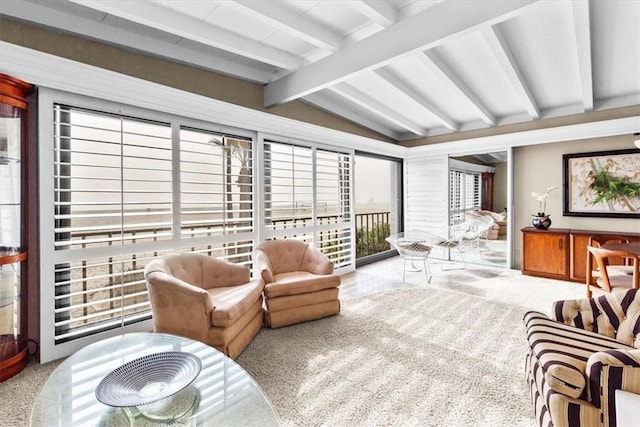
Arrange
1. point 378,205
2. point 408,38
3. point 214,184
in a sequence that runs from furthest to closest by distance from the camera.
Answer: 1. point 378,205
2. point 214,184
3. point 408,38

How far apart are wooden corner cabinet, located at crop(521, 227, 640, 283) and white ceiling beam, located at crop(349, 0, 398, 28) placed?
154 inches

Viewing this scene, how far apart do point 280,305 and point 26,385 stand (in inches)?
73.2

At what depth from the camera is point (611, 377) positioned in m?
1.28

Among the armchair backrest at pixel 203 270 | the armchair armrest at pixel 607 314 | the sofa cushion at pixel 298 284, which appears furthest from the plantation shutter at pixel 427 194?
the armchair backrest at pixel 203 270

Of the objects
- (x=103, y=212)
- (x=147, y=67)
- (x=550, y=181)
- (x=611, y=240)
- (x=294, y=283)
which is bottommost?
(x=294, y=283)

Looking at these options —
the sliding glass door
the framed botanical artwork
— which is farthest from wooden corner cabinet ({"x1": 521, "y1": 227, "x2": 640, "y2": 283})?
the sliding glass door

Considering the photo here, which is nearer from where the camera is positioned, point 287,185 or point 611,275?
point 611,275

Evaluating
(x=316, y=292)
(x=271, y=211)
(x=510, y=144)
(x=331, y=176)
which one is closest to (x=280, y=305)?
(x=316, y=292)

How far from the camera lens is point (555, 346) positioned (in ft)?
5.38

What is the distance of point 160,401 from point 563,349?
193 cm

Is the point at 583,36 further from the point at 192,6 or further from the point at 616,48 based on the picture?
the point at 192,6

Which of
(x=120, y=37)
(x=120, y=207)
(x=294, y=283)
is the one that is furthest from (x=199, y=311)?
(x=120, y=37)

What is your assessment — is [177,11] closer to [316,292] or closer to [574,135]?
[316,292]

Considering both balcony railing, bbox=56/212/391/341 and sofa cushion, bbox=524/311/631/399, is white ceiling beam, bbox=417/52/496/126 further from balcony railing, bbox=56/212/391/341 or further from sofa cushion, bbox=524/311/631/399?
balcony railing, bbox=56/212/391/341
